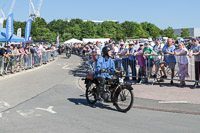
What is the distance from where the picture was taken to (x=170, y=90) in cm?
1052

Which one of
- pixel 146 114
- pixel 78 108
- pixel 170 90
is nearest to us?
pixel 146 114

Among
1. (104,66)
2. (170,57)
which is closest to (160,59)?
(170,57)

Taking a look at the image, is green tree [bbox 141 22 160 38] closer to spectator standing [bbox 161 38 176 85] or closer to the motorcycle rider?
spectator standing [bbox 161 38 176 85]

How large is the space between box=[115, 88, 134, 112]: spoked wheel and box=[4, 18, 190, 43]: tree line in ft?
303

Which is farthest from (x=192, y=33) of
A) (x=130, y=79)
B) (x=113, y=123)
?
(x=113, y=123)

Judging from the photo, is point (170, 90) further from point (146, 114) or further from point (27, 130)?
point (27, 130)

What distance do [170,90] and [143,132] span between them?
A: 17.3 ft

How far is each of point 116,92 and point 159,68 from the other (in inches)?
235

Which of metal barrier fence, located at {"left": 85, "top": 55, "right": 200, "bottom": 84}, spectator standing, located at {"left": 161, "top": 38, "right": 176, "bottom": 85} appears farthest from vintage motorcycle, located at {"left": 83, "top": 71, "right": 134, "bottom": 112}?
spectator standing, located at {"left": 161, "top": 38, "right": 176, "bottom": 85}

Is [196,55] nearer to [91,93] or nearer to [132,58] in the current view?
[132,58]

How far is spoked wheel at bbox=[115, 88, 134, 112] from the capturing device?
23.9 feet

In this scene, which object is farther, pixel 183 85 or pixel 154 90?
pixel 183 85

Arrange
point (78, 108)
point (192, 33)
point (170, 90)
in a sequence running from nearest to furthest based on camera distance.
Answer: point (78, 108) → point (170, 90) → point (192, 33)

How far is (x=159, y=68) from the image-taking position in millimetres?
13055
